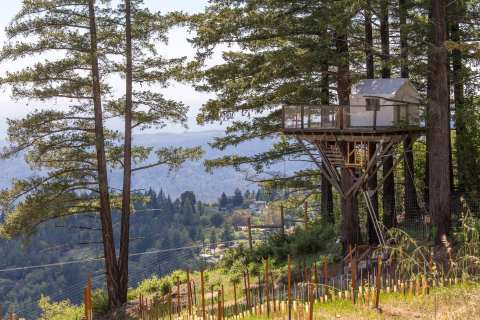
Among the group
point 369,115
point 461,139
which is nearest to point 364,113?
point 369,115

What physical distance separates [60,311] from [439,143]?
17.9m

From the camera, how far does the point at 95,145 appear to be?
2081 centimetres

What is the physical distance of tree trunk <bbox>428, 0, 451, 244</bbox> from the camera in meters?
17.8

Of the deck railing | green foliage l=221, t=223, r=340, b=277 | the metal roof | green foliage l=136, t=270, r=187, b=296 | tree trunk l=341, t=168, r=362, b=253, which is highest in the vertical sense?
the metal roof

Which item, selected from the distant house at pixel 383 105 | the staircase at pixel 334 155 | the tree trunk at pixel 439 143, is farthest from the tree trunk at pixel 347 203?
the tree trunk at pixel 439 143

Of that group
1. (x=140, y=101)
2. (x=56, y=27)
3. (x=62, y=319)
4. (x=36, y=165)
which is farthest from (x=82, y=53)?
(x=62, y=319)

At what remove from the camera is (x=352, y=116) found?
2002 cm

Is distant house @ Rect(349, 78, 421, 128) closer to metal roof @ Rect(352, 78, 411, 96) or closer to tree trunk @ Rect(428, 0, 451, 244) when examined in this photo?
metal roof @ Rect(352, 78, 411, 96)

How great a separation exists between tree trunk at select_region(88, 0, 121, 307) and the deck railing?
22.4 ft

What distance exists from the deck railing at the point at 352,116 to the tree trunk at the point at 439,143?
135 centimetres

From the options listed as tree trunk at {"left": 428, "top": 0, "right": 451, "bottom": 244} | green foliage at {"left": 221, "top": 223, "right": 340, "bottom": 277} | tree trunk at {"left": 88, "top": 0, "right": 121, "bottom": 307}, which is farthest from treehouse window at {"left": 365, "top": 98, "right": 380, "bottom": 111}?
tree trunk at {"left": 88, "top": 0, "right": 121, "bottom": 307}

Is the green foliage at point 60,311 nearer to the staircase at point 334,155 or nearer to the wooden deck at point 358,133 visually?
the wooden deck at point 358,133

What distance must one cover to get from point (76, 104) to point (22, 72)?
2152 millimetres

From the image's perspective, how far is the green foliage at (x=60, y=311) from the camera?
2219 centimetres
